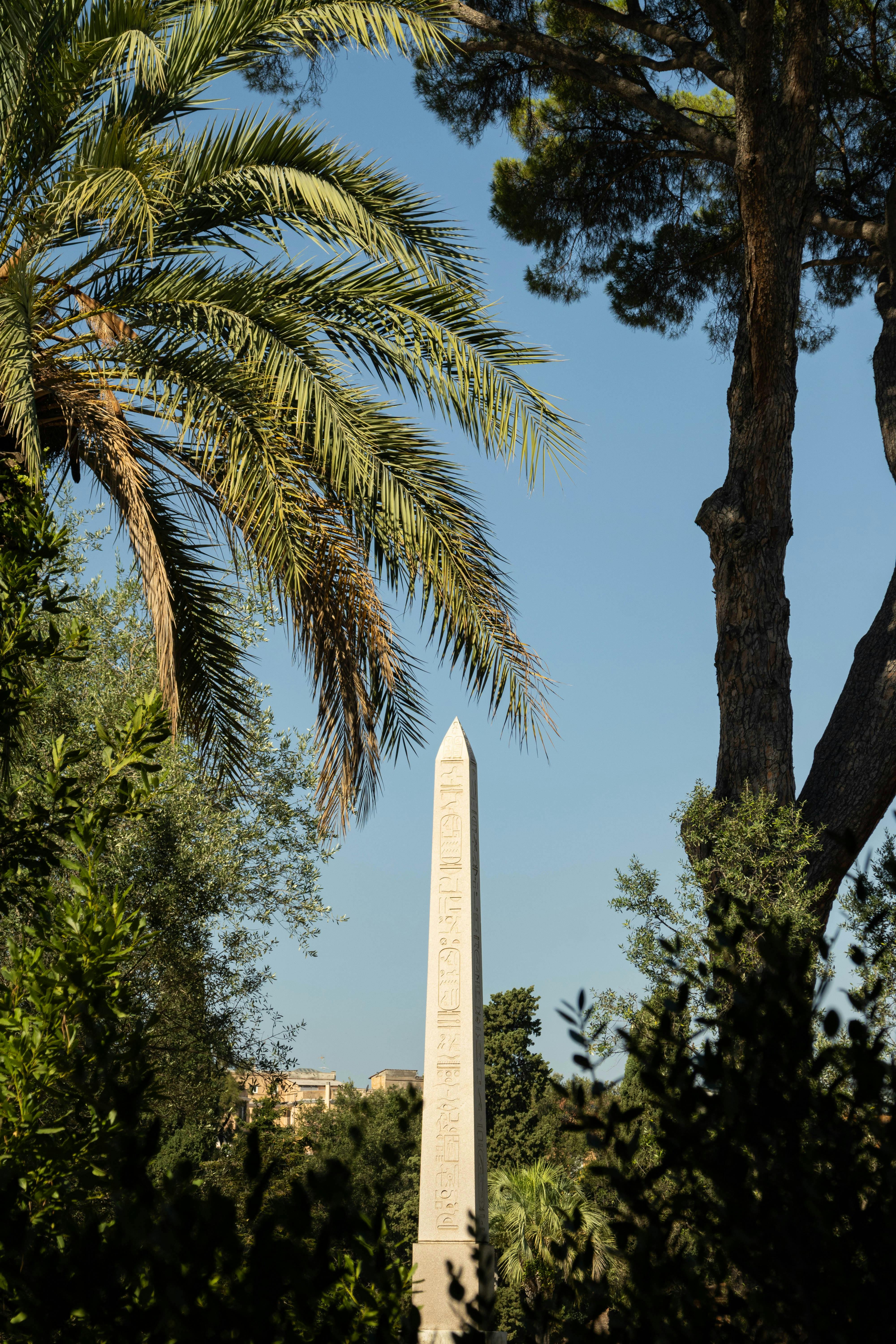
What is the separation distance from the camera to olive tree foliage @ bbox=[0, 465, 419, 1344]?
48.3 inches

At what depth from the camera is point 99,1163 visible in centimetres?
222

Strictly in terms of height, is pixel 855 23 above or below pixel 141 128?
above

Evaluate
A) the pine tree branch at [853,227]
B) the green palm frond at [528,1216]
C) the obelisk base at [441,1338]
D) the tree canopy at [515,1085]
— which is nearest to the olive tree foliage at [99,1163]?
the obelisk base at [441,1338]

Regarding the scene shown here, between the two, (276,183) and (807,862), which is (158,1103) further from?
(276,183)

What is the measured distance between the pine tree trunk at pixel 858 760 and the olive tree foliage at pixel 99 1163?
16.8 ft

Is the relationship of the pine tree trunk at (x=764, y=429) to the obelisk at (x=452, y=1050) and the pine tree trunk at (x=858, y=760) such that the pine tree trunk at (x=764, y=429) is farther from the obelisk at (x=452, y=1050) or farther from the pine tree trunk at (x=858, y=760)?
the obelisk at (x=452, y=1050)

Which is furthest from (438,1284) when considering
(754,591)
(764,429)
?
(764,429)

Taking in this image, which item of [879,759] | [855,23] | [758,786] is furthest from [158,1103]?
[855,23]

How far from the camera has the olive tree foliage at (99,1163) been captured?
1.23 meters

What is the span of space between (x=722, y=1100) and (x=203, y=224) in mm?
5311

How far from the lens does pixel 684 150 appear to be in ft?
36.0

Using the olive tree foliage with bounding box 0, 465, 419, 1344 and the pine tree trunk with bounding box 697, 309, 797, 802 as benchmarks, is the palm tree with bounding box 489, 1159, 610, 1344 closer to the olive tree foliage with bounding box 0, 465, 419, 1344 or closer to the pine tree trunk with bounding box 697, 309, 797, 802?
the pine tree trunk with bounding box 697, 309, 797, 802

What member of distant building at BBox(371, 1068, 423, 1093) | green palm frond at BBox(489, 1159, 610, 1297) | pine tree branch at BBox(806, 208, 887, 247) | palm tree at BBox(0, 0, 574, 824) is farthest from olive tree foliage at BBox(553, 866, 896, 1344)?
distant building at BBox(371, 1068, 423, 1093)

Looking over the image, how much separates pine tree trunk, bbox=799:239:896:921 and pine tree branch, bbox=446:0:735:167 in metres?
2.35
